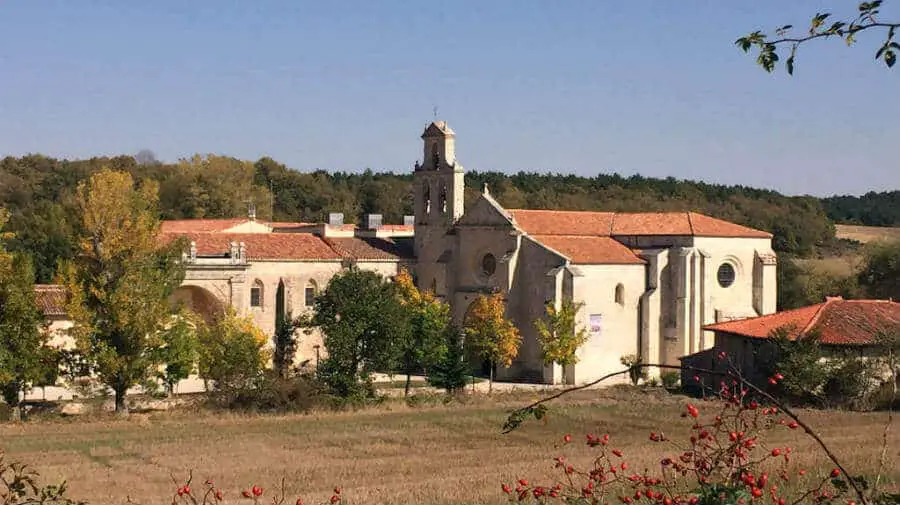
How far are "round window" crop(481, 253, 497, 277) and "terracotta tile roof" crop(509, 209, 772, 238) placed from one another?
6.88ft

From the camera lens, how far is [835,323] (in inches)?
1811

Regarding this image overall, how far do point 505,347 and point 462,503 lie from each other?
96.3 ft

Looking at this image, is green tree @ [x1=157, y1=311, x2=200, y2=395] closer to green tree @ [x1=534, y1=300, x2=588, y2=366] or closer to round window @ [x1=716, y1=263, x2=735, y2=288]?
green tree @ [x1=534, y1=300, x2=588, y2=366]

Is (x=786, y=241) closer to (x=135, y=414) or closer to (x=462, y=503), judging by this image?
(x=135, y=414)

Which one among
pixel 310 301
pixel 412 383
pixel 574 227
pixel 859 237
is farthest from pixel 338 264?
pixel 859 237

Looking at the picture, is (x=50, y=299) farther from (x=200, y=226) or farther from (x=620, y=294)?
(x=620, y=294)

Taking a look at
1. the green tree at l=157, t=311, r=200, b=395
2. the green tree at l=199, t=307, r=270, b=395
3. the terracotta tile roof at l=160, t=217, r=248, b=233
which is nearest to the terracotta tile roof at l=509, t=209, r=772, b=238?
the green tree at l=199, t=307, r=270, b=395

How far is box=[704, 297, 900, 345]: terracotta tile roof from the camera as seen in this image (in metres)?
44.6

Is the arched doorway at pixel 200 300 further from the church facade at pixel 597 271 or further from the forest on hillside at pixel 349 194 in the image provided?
the forest on hillside at pixel 349 194

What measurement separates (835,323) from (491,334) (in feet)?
46.8

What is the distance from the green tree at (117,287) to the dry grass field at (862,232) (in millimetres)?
88008

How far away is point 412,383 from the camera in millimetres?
53344

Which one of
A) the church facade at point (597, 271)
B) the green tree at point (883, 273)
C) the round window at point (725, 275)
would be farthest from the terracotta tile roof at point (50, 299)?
the green tree at point (883, 273)

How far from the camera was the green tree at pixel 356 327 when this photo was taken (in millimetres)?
45812
